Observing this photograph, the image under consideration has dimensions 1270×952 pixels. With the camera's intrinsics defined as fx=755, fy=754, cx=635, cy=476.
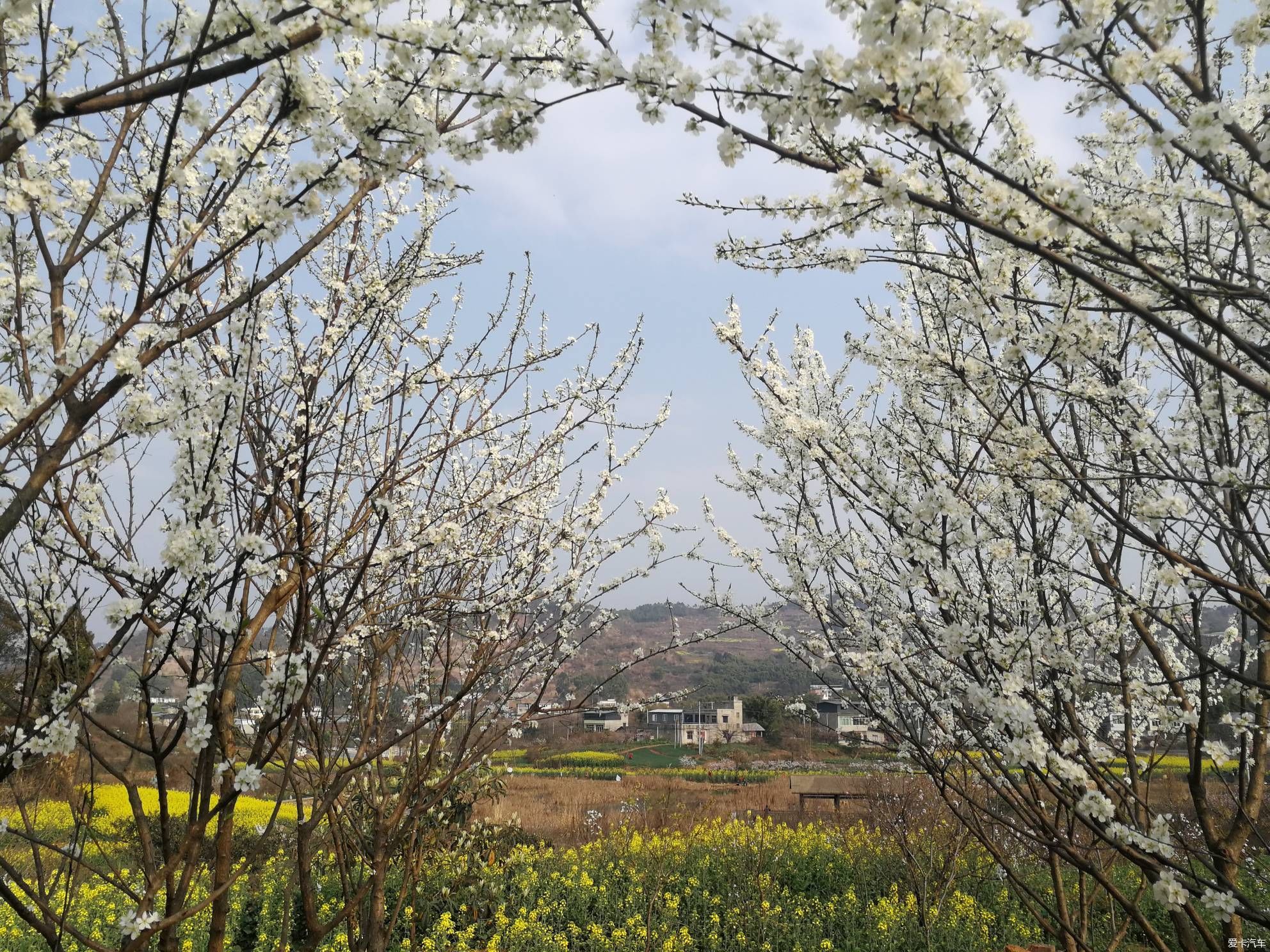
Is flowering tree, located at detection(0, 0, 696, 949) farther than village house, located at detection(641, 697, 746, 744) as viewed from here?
No

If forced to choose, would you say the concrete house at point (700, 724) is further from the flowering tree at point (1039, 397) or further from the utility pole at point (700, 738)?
the flowering tree at point (1039, 397)

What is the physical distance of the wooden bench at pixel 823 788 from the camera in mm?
15391

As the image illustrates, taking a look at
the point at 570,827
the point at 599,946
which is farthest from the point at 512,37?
the point at 570,827

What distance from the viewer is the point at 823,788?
18.5m

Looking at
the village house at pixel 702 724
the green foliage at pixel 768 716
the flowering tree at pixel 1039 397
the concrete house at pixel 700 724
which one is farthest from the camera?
the concrete house at pixel 700 724

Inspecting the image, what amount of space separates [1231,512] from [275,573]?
326 cm

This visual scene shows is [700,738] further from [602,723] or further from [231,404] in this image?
[231,404]

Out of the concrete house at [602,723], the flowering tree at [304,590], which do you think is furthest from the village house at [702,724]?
the flowering tree at [304,590]

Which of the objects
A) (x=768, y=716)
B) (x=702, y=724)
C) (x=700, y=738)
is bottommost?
(x=702, y=724)

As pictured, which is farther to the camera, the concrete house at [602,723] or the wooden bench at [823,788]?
the concrete house at [602,723]

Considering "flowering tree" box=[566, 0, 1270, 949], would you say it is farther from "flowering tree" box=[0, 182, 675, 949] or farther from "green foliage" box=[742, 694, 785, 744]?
"green foliage" box=[742, 694, 785, 744]

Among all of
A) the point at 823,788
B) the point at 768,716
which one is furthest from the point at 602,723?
the point at 823,788

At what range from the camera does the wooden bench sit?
15.4 m

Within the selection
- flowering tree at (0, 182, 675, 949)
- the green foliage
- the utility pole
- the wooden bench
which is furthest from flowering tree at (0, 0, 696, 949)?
the green foliage
